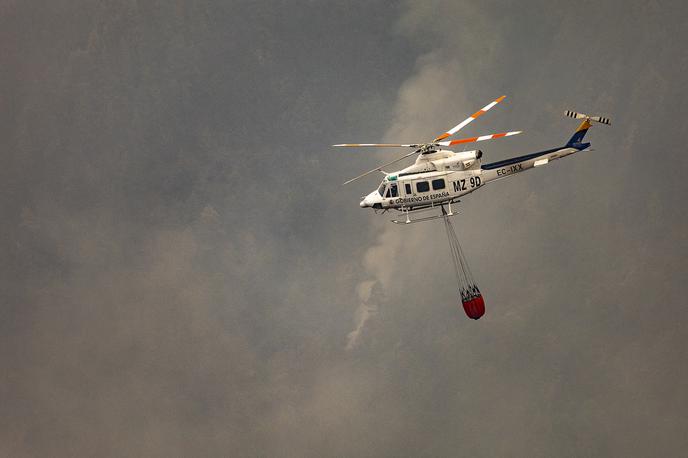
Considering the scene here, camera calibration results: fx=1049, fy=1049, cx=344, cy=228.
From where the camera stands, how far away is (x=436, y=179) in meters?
57.8

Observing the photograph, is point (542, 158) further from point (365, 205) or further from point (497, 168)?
point (365, 205)

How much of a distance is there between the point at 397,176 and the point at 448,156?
120 inches

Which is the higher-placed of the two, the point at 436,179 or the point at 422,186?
the point at 436,179

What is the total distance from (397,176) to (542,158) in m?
8.22

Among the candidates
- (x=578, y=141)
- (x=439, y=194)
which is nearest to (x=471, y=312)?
(x=439, y=194)

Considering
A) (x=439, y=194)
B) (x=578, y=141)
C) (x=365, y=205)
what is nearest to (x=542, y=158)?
(x=578, y=141)

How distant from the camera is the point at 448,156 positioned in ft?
191

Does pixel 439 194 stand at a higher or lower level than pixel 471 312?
higher

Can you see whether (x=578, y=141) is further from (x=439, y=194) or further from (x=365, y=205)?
(x=365, y=205)

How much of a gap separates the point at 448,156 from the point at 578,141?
7.60m

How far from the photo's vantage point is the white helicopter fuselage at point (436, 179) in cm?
5790

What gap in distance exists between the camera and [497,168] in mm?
58625

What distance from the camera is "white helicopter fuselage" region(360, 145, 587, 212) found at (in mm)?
57900

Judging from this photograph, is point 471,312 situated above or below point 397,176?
below
